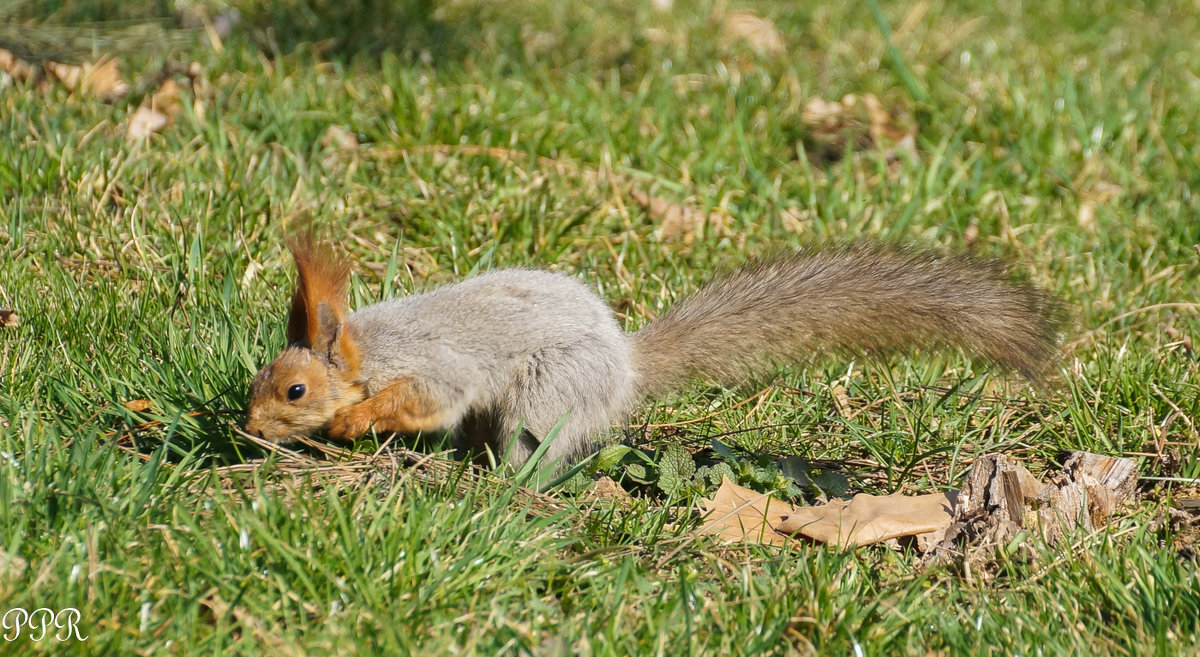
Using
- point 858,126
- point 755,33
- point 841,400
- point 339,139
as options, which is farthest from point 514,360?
point 755,33

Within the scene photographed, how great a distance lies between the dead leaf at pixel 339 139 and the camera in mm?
4047

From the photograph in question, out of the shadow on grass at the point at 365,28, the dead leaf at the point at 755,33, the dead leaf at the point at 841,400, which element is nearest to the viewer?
the dead leaf at the point at 841,400

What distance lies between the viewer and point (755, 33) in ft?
18.1

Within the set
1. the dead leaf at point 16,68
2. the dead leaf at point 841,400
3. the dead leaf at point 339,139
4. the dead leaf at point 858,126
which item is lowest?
the dead leaf at point 841,400

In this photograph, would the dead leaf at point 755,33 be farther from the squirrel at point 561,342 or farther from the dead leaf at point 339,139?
the squirrel at point 561,342

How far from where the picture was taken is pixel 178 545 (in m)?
2.02

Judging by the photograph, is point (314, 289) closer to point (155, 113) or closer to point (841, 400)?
point (841, 400)

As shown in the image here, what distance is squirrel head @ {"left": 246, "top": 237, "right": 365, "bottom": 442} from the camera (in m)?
2.52

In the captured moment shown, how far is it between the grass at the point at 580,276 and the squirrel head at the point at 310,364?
0.45 feet

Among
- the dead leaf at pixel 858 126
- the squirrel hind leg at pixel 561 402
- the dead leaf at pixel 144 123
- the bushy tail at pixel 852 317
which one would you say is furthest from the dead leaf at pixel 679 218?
the dead leaf at pixel 144 123

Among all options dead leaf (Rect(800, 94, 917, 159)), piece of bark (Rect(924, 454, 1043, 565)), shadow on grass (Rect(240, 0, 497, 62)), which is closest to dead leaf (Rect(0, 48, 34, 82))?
shadow on grass (Rect(240, 0, 497, 62))

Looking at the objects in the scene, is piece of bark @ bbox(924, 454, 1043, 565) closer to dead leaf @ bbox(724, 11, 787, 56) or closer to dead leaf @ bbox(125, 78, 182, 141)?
dead leaf @ bbox(125, 78, 182, 141)

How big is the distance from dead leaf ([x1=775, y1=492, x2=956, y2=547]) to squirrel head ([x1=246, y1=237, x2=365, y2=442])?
101 centimetres

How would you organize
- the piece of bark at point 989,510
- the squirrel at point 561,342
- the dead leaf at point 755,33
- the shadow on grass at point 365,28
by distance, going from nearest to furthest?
the piece of bark at point 989,510 → the squirrel at point 561,342 → the shadow on grass at point 365,28 → the dead leaf at point 755,33
